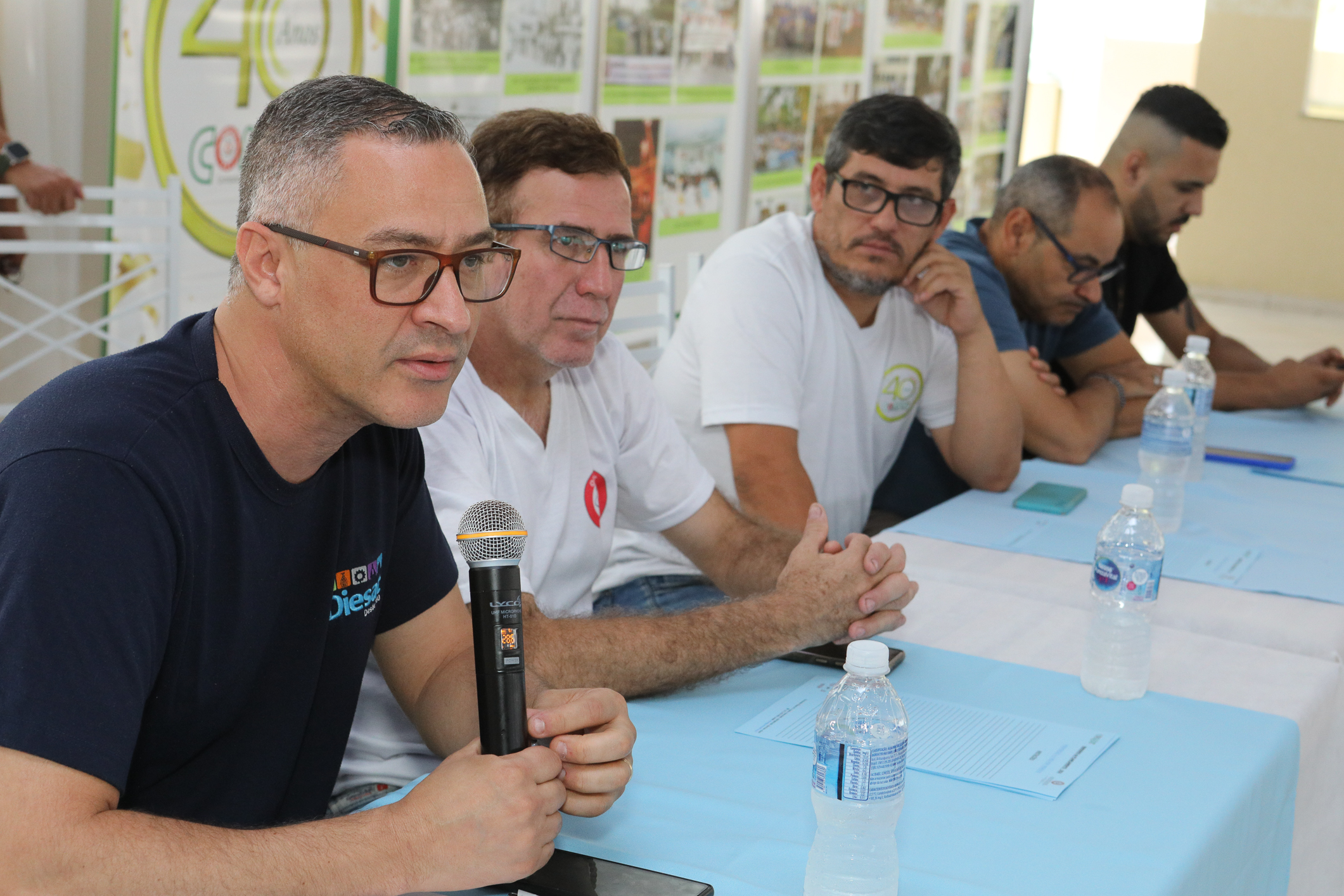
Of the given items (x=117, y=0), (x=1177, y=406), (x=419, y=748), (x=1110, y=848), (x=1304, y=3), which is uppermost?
(x=1304, y=3)

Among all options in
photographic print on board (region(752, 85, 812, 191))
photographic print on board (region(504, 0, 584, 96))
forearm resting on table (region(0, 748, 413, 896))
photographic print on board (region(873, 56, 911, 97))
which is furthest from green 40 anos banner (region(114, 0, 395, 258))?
photographic print on board (region(873, 56, 911, 97))

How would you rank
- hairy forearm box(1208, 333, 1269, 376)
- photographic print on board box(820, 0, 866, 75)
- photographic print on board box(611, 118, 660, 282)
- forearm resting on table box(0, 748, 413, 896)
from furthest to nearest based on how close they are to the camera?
photographic print on board box(820, 0, 866, 75) → photographic print on board box(611, 118, 660, 282) → hairy forearm box(1208, 333, 1269, 376) → forearm resting on table box(0, 748, 413, 896)

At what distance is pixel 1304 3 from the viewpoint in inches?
348

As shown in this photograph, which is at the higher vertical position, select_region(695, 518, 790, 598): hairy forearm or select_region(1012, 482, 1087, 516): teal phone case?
select_region(1012, 482, 1087, 516): teal phone case

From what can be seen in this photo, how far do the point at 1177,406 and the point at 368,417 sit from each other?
191 cm

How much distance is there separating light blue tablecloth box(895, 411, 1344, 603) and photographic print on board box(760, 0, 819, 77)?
7.28 feet

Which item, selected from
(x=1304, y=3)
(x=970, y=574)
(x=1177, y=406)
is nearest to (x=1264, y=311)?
(x=1304, y=3)

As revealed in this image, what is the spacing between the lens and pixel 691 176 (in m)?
4.18

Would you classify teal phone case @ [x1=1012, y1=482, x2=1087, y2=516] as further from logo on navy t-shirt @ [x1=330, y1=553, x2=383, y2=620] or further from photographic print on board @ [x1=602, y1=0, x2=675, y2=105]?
photographic print on board @ [x1=602, y1=0, x2=675, y2=105]

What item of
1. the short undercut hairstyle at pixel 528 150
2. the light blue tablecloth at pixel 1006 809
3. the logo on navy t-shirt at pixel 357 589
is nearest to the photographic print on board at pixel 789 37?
the short undercut hairstyle at pixel 528 150

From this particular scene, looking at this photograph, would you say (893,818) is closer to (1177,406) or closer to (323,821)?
(323,821)

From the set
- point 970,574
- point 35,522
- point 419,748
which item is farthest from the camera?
point 970,574

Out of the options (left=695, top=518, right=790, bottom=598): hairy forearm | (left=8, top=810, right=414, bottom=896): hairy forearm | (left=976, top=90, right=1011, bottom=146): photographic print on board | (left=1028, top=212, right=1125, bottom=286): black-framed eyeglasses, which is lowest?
(left=695, top=518, right=790, bottom=598): hairy forearm

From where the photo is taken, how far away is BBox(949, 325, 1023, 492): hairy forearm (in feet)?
7.97
